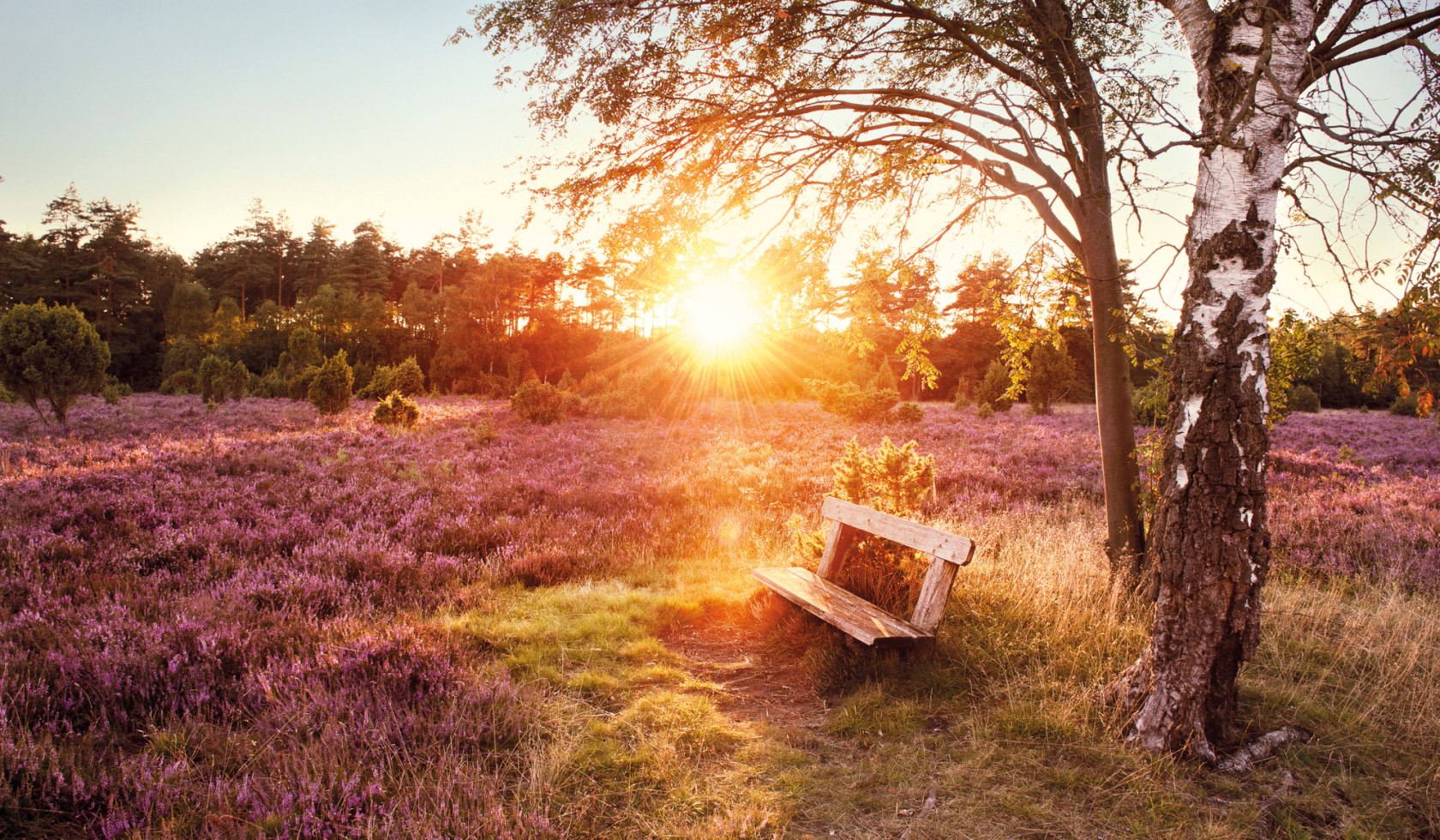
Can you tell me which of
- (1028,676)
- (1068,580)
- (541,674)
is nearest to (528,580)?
(541,674)

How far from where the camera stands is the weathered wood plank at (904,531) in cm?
466

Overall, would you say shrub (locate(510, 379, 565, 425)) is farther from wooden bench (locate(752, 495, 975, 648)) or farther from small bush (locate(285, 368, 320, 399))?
wooden bench (locate(752, 495, 975, 648))

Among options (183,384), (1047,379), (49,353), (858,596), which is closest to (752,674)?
(858,596)

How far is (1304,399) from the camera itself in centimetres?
3095

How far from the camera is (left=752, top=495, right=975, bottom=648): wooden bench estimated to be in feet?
15.2

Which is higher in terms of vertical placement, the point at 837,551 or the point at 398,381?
the point at 398,381

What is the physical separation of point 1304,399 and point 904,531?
122 feet

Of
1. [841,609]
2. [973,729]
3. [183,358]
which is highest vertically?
[183,358]

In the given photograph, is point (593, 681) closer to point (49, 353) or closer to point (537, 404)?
point (49, 353)

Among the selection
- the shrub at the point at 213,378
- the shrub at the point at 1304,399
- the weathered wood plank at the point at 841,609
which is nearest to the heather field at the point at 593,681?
the weathered wood plank at the point at 841,609

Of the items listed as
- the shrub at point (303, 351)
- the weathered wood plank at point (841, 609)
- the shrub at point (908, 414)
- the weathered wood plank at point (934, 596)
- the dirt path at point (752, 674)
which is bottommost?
the dirt path at point (752, 674)

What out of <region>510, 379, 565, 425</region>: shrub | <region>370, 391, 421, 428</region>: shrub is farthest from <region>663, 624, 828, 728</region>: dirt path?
<region>510, 379, 565, 425</region>: shrub

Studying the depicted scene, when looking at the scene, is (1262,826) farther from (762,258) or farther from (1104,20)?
(1104,20)

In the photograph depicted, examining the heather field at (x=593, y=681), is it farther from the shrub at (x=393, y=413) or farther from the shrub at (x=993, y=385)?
the shrub at (x=993, y=385)
